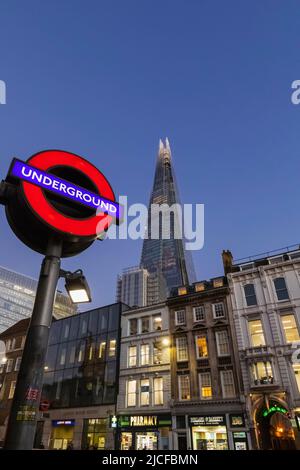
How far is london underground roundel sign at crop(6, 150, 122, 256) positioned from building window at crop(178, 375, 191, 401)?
93.9 feet

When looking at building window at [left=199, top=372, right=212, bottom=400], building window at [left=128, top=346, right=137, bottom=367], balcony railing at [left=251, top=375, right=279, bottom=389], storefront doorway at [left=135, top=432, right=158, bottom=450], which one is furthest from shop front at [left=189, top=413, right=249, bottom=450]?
building window at [left=128, top=346, right=137, bottom=367]

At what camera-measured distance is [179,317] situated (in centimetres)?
3484

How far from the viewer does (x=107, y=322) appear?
126 feet

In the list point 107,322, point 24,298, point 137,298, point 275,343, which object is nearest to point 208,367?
point 275,343

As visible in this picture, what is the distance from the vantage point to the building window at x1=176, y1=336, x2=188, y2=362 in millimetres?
32334

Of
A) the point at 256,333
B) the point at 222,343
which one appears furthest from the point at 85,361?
the point at 256,333

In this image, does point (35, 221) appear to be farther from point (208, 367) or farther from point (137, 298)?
point (137, 298)

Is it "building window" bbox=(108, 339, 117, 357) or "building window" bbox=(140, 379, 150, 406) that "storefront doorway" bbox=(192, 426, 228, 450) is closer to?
"building window" bbox=(140, 379, 150, 406)

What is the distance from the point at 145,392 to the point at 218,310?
1145 centimetres

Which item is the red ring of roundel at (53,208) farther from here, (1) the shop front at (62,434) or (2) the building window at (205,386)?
(1) the shop front at (62,434)

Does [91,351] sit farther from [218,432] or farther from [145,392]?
[218,432]
